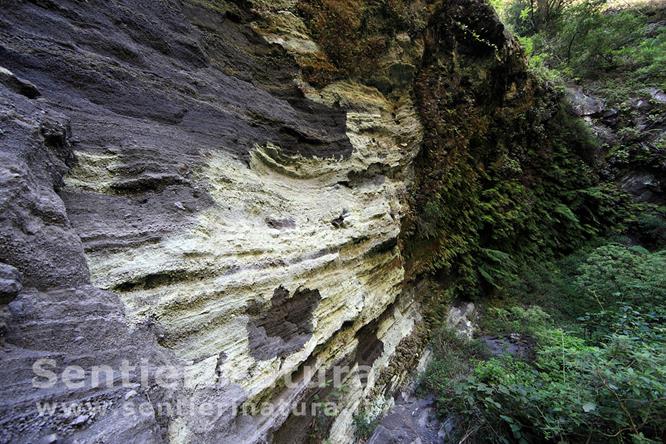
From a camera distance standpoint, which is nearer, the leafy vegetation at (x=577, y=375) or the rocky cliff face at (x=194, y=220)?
the rocky cliff face at (x=194, y=220)

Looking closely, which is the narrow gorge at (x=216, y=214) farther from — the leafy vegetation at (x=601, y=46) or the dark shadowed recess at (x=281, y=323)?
the leafy vegetation at (x=601, y=46)

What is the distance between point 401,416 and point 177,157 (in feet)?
14.0

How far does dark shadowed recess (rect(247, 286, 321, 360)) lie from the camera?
237cm

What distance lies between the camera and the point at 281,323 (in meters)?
2.60

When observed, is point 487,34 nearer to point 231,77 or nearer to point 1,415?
point 231,77

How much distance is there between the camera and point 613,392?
2.80m

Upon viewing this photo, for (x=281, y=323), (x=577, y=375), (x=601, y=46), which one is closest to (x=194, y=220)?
(x=281, y=323)

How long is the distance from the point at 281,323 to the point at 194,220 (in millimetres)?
1126

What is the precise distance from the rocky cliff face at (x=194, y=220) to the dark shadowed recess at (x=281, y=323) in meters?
0.02

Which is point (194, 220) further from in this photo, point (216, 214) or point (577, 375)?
point (577, 375)

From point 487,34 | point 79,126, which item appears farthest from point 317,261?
point 487,34

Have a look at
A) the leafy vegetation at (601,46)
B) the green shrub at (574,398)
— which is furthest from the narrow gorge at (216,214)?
the leafy vegetation at (601,46)

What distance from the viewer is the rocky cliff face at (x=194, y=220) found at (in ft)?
5.03

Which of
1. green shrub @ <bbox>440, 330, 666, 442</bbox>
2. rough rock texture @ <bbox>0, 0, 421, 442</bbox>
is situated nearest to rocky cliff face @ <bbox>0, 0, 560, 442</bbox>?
rough rock texture @ <bbox>0, 0, 421, 442</bbox>
